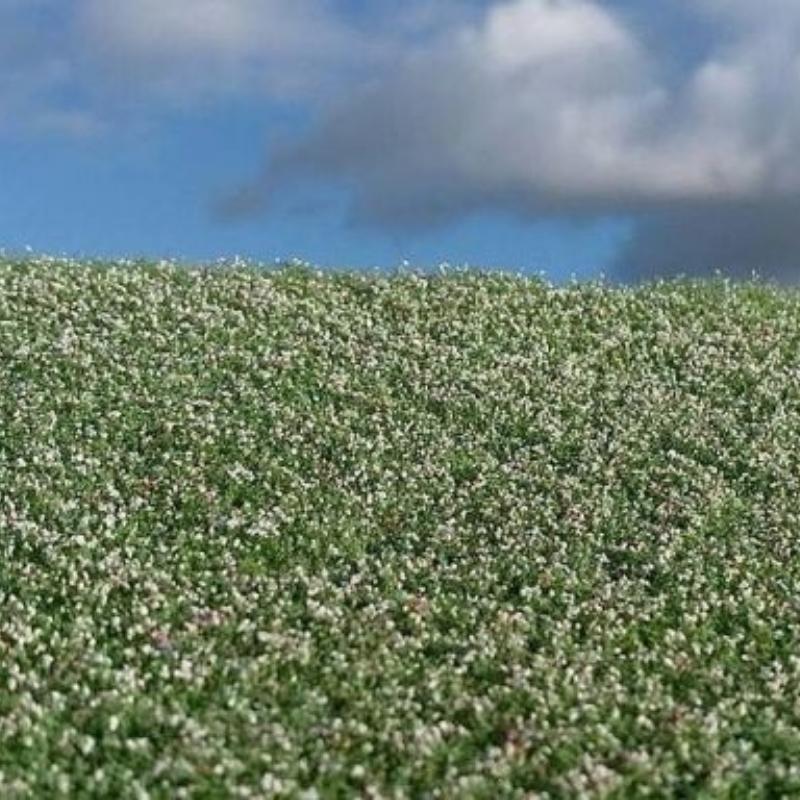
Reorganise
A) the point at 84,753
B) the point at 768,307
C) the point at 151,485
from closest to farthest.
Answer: the point at 84,753, the point at 151,485, the point at 768,307

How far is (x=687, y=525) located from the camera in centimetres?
2191

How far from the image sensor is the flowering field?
13930 mm

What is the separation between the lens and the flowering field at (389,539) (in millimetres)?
13930

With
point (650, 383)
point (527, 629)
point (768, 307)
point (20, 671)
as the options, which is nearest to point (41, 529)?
point (20, 671)

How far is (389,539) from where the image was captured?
2045cm

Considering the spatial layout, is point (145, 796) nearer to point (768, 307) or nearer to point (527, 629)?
point (527, 629)

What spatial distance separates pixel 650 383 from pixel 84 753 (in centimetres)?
1772

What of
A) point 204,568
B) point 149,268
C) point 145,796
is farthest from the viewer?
point 149,268

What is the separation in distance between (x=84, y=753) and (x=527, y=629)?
217 inches

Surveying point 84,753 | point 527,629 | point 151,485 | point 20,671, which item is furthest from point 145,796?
point 151,485

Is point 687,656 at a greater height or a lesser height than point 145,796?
greater

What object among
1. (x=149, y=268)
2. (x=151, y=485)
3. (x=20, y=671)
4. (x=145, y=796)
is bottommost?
(x=145, y=796)

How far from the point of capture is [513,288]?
114 ft

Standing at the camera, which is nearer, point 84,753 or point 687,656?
point 84,753
